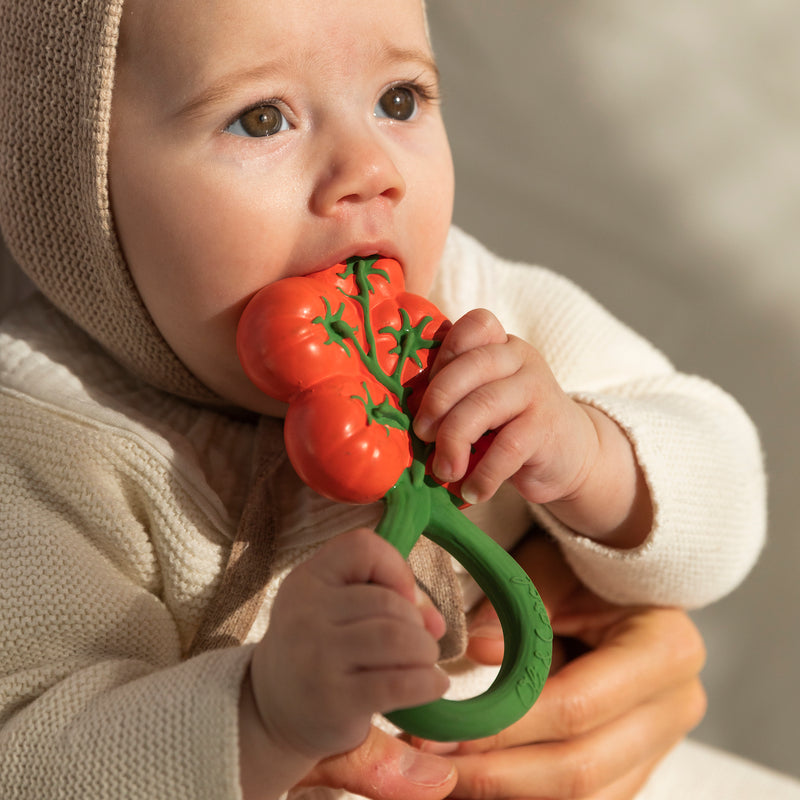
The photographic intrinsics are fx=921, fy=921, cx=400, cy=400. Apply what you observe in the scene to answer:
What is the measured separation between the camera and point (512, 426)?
2.16ft

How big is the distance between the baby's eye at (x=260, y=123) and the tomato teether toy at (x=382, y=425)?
114 mm

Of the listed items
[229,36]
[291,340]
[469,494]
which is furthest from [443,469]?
[229,36]

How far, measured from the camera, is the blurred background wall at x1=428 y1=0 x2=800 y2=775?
4.66 ft

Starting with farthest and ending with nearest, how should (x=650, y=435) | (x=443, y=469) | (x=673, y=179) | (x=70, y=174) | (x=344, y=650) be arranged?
(x=673, y=179) < (x=650, y=435) < (x=70, y=174) < (x=443, y=469) < (x=344, y=650)

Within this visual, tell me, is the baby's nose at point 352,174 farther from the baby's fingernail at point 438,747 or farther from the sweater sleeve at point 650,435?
the baby's fingernail at point 438,747

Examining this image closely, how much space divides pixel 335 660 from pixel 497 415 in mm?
214

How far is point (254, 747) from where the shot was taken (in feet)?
1.87

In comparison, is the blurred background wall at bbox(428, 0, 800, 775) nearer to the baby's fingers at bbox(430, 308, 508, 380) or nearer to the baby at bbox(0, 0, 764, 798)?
the baby at bbox(0, 0, 764, 798)

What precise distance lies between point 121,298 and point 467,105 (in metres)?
0.94

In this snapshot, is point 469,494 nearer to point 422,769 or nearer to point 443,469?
point 443,469

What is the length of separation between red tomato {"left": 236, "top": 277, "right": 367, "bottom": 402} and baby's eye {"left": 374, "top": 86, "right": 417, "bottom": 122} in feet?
0.58

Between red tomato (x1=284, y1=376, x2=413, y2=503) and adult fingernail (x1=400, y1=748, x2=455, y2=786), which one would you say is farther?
adult fingernail (x1=400, y1=748, x2=455, y2=786)

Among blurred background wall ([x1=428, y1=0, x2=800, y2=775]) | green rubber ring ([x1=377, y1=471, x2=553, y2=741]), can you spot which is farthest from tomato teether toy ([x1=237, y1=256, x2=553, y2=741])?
blurred background wall ([x1=428, y1=0, x2=800, y2=775])

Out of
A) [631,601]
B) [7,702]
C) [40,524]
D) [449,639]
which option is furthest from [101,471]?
[631,601]
